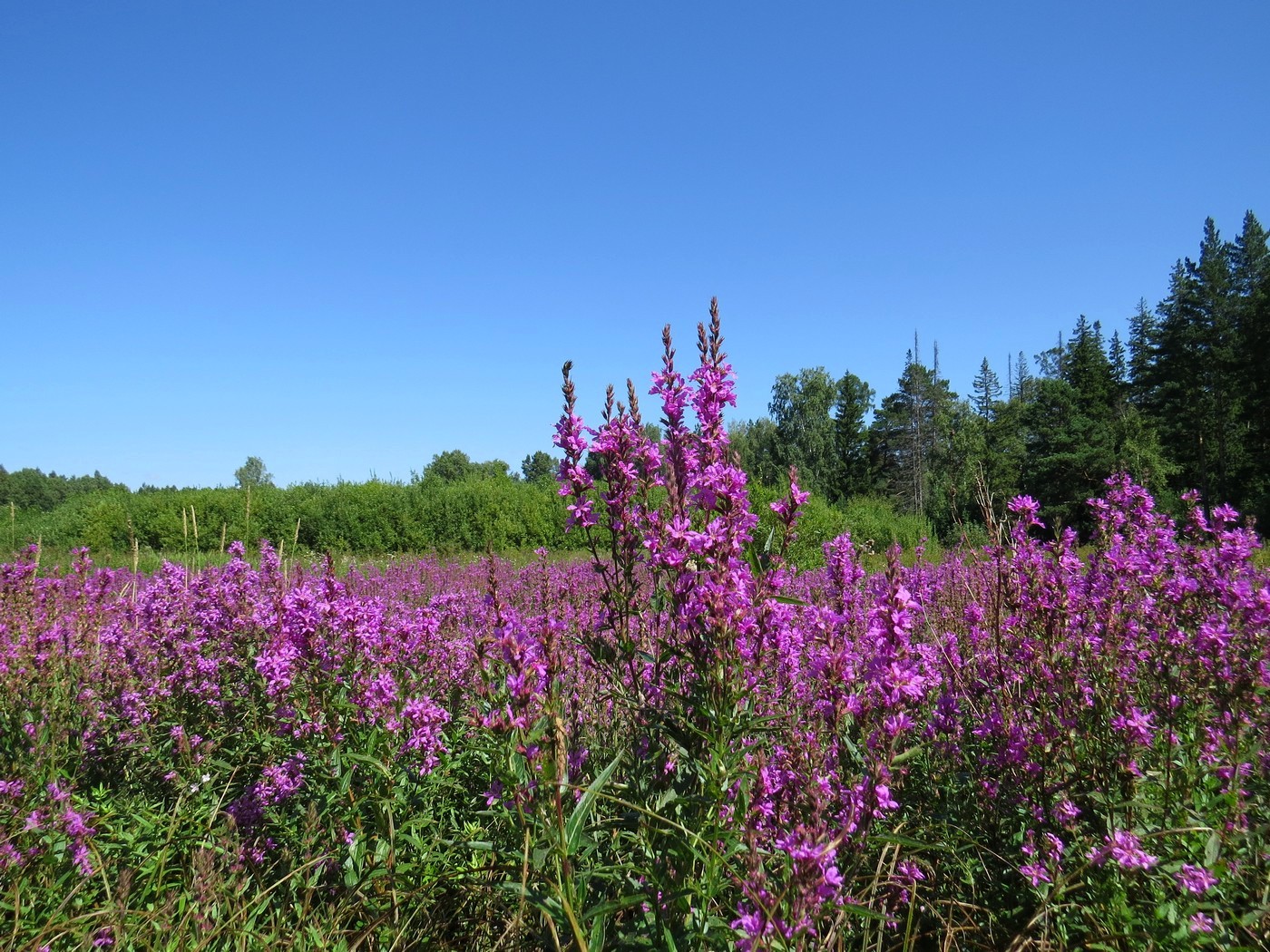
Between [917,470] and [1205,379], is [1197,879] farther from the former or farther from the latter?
[917,470]

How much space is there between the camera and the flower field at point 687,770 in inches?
78.4

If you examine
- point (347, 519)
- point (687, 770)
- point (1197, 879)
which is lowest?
point (1197, 879)

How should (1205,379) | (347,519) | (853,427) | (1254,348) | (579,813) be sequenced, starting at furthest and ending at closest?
(853,427) < (1205,379) < (1254,348) < (347,519) < (579,813)

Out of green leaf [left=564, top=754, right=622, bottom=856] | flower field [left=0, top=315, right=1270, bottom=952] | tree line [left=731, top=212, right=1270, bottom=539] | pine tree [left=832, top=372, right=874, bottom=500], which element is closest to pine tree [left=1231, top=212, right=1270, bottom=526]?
tree line [left=731, top=212, right=1270, bottom=539]

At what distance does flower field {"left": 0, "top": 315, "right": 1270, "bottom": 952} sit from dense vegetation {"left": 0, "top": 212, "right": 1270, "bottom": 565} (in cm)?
120

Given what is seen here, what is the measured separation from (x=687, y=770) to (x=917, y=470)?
67.8 m

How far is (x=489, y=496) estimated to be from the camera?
24.8 meters

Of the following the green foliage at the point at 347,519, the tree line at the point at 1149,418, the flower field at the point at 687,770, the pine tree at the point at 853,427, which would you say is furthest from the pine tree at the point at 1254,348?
the flower field at the point at 687,770

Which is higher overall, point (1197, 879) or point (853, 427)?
point (853, 427)

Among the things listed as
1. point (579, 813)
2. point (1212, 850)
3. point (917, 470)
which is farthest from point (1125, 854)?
point (917, 470)

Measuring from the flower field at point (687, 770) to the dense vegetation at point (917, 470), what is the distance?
3.93 feet

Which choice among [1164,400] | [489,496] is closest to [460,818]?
[489,496]

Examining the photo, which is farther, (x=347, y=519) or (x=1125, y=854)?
(x=347, y=519)

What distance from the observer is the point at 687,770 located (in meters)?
2.24
